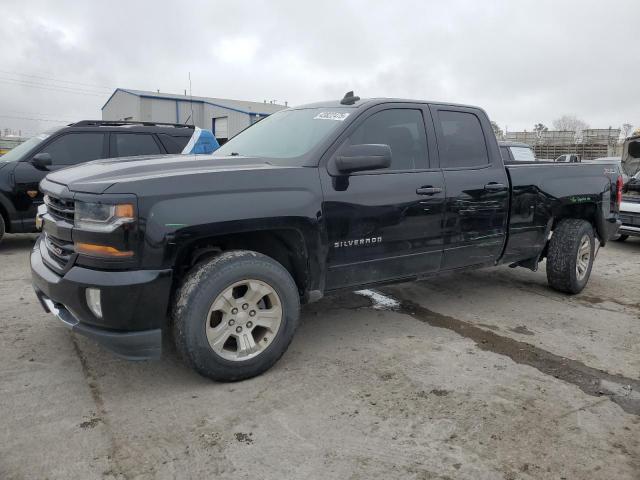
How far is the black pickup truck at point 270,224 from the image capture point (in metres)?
2.80

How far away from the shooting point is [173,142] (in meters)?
7.97

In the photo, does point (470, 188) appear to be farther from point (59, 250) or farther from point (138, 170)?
point (59, 250)

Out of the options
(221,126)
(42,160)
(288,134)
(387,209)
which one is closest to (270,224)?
(387,209)

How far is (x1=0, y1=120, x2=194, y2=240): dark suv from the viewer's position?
22.5ft

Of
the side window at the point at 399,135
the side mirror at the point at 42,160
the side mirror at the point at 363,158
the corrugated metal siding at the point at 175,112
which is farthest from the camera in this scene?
the corrugated metal siding at the point at 175,112

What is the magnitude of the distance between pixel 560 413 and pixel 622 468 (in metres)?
0.50

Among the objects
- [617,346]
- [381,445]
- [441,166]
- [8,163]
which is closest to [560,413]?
[381,445]

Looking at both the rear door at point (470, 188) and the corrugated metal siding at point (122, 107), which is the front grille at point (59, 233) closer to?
the rear door at point (470, 188)

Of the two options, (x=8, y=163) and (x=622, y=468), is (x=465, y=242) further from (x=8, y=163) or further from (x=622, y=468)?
(x=8, y=163)

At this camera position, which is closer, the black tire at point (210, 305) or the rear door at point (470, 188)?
the black tire at point (210, 305)

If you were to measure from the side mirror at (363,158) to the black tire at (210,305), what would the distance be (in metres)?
0.81

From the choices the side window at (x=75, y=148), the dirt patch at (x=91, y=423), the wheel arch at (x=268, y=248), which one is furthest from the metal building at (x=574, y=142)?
the dirt patch at (x=91, y=423)

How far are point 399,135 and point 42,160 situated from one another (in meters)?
5.14

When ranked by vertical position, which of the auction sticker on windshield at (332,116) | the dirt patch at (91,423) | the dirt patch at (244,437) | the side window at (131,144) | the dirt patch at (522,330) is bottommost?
the dirt patch at (244,437)
